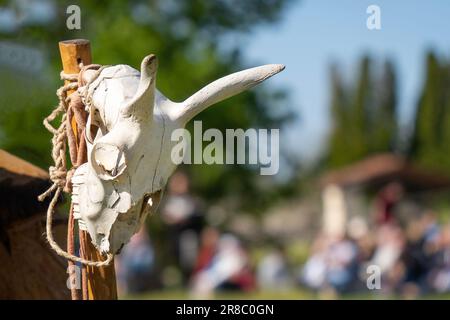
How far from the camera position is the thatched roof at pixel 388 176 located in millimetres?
28609

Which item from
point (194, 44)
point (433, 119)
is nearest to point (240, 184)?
point (194, 44)

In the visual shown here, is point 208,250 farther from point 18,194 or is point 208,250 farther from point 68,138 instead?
point 68,138

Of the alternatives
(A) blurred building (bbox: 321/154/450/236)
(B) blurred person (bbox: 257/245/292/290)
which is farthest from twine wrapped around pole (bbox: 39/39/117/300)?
(A) blurred building (bbox: 321/154/450/236)

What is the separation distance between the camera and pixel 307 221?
132 feet

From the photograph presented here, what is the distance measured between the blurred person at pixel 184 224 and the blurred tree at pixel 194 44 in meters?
2.86

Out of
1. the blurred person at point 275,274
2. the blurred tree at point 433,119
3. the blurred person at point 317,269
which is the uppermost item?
the blurred tree at point 433,119

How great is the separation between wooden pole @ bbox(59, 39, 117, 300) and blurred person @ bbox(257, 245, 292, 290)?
1337cm

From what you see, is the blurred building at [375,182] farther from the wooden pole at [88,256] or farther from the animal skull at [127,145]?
the animal skull at [127,145]

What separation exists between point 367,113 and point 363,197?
17375 mm

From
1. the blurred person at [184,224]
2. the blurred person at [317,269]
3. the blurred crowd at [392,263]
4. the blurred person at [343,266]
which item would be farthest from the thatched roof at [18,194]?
the blurred person at [184,224]

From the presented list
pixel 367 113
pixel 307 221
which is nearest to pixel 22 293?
pixel 307 221

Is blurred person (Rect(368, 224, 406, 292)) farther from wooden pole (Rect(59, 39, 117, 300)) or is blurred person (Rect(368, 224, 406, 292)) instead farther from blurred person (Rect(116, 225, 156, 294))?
wooden pole (Rect(59, 39, 117, 300))
